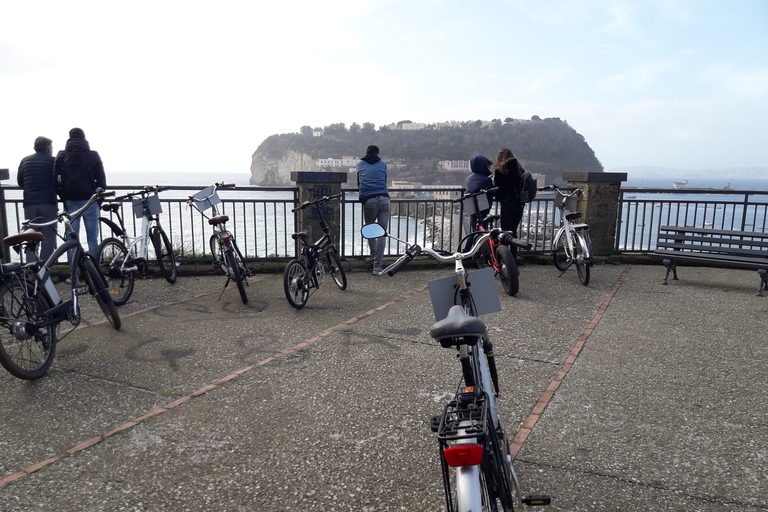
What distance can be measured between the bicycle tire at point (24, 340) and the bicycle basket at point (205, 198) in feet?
10.4

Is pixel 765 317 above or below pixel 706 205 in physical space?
below

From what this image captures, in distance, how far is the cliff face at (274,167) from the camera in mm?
73269

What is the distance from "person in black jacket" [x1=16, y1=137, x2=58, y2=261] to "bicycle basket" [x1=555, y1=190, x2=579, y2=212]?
7.46 meters

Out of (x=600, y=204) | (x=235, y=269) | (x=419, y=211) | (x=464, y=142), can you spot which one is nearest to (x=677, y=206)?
(x=600, y=204)

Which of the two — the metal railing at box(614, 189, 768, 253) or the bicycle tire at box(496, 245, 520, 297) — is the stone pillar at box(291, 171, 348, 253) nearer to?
the bicycle tire at box(496, 245, 520, 297)

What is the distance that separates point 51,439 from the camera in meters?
3.45

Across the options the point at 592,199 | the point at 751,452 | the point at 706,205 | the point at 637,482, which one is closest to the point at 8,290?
the point at 637,482

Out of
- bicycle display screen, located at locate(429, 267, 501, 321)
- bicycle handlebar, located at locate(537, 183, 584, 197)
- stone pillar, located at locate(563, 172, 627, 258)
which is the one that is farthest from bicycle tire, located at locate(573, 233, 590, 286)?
bicycle display screen, located at locate(429, 267, 501, 321)

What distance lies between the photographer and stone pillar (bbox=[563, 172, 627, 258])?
9.46m

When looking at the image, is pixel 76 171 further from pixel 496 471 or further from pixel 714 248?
pixel 714 248

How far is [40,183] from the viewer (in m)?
7.62

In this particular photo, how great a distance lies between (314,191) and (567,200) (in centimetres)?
400

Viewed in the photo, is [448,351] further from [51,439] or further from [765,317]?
[765,317]

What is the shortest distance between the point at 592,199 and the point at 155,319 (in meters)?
A: 7.25
